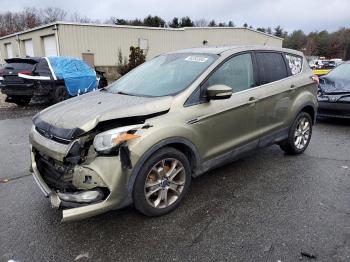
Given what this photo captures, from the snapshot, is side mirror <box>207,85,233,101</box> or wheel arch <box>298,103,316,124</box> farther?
wheel arch <box>298,103,316,124</box>

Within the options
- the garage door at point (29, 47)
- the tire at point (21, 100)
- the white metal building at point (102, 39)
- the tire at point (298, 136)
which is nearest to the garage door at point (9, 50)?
the white metal building at point (102, 39)

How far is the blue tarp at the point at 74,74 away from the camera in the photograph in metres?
10.5

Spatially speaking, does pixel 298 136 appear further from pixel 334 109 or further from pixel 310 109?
pixel 334 109

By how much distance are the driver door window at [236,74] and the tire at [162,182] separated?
0.93m

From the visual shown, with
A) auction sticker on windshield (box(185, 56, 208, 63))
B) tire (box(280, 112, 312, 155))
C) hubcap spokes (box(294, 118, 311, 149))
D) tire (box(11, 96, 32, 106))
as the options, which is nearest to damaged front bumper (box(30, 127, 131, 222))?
auction sticker on windshield (box(185, 56, 208, 63))

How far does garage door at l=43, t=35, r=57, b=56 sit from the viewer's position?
25.0 m

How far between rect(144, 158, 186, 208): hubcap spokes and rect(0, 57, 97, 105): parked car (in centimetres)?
775

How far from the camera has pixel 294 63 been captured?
5191 millimetres

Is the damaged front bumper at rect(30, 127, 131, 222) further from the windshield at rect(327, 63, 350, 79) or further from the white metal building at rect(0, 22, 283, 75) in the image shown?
the white metal building at rect(0, 22, 283, 75)

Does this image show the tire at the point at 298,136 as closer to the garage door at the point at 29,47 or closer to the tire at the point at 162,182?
the tire at the point at 162,182

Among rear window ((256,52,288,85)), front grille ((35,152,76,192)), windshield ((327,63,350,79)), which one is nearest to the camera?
front grille ((35,152,76,192))

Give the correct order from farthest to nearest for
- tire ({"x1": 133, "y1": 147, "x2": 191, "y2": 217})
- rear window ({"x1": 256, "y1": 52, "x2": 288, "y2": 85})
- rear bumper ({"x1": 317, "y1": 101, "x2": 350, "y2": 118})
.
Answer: rear bumper ({"x1": 317, "y1": 101, "x2": 350, "y2": 118}) → rear window ({"x1": 256, "y1": 52, "x2": 288, "y2": 85}) → tire ({"x1": 133, "y1": 147, "x2": 191, "y2": 217})

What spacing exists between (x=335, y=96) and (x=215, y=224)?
5.70 m

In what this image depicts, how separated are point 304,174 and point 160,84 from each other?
2411mm
